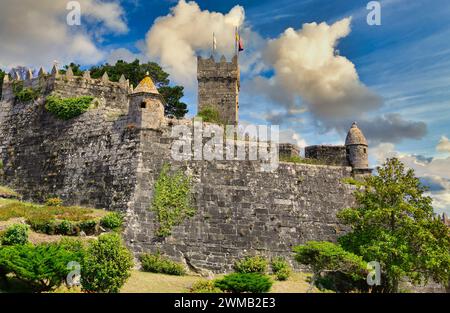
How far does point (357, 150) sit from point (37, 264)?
2405cm

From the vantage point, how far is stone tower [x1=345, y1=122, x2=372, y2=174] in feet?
110

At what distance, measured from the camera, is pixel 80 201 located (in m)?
29.0

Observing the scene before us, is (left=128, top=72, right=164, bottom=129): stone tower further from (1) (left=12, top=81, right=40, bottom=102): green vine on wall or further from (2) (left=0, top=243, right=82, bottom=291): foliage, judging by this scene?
(2) (left=0, top=243, right=82, bottom=291): foliage

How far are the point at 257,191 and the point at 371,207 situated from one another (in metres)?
7.53

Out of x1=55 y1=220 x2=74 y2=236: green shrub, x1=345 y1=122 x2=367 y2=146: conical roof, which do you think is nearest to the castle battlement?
x1=55 y1=220 x2=74 y2=236: green shrub

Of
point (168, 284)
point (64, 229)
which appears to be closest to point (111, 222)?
point (64, 229)

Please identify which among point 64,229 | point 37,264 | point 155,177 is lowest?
point 37,264

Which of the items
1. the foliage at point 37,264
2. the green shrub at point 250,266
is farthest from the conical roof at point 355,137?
the foliage at point 37,264

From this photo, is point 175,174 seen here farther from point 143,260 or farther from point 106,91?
point 106,91

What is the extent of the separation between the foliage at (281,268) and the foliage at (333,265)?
208 cm

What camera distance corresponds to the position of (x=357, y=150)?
33.7 meters

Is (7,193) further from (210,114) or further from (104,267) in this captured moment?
(210,114)

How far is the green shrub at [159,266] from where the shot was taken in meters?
24.6
